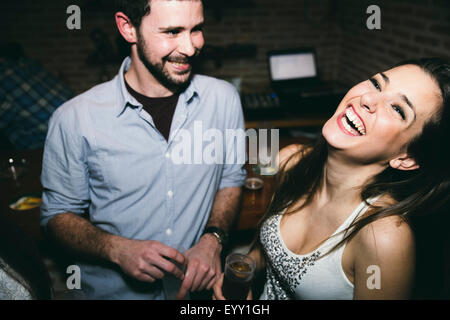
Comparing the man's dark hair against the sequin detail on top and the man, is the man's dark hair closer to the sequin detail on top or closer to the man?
the man

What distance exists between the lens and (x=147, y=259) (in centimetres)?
125

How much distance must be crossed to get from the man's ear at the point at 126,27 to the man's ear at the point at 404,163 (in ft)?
4.20

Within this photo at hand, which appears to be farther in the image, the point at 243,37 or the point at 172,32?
the point at 243,37

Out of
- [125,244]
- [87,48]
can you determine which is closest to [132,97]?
[125,244]

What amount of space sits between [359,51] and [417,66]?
2.53 meters

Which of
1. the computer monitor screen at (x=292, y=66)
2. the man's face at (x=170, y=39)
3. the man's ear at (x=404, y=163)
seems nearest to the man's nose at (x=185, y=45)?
the man's face at (x=170, y=39)

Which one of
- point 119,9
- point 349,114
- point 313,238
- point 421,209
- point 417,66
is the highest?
point 119,9

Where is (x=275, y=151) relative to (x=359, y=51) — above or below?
below

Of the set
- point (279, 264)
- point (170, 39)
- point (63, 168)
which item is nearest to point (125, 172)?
point (63, 168)

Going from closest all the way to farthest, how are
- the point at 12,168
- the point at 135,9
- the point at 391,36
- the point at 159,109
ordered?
the point at 135,9
the point at 159,109
the point at 12,168
the point at 391,36

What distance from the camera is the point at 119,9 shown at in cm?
135

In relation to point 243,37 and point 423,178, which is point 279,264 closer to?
point 423,178

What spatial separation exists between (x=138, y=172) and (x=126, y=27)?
69cm
